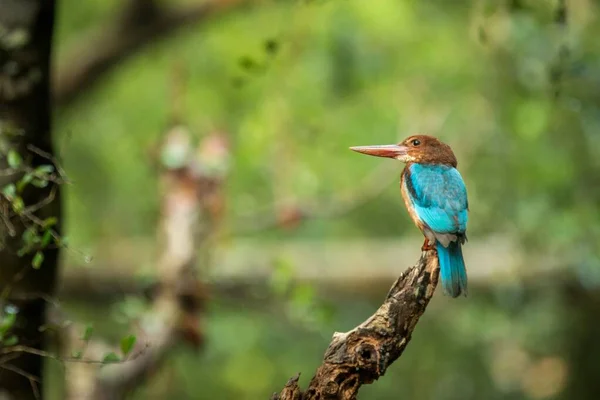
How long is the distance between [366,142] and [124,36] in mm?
2687

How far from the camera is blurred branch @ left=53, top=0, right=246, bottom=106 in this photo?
634 cm

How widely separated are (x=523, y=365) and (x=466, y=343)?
84 cm

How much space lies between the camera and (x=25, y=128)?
2.82 metres

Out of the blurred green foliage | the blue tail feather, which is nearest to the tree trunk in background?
the blue tail feather

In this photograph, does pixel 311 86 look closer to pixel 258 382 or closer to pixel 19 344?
pixel 258 382

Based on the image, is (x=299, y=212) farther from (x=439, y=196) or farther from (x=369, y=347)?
(x=369, y=347)

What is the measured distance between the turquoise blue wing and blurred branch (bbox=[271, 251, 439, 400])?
0.89 feet

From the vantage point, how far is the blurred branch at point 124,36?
634cm

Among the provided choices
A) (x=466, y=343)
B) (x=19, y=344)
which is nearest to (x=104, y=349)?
(x=19, y=344)

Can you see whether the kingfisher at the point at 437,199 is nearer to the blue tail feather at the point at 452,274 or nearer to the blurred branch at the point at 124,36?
the blue tail feather at the point at 452,274

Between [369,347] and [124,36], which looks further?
[124,36]

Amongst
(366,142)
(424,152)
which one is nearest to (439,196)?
(424,152)

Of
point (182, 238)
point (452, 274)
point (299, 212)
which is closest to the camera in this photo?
→ point (452, 274)

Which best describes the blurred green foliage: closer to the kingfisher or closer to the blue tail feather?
the kingfisher
